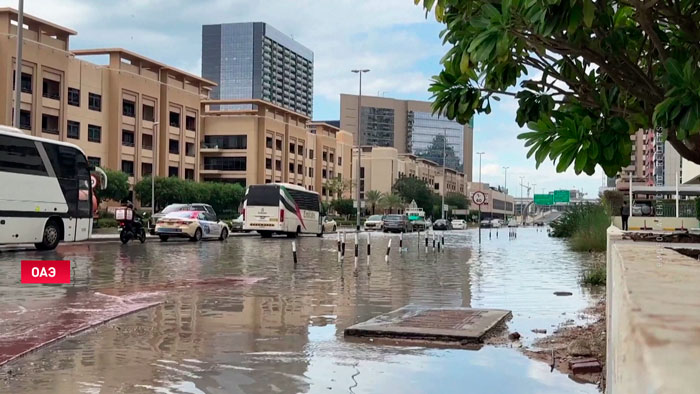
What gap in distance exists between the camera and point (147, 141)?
235 ft

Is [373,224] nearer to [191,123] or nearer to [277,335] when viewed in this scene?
[191,123]

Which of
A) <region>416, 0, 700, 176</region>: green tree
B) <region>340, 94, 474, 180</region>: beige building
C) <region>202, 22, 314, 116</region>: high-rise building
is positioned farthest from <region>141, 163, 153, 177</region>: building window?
<region>340, 94, 474, 180</region>: beige building

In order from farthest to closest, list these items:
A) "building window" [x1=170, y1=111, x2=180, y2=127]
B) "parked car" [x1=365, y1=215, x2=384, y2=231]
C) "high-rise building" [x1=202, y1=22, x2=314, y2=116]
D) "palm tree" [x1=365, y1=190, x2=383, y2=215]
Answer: "high-rise building" [x1=202, y1=22, x2=314, y2=116] → "palm tree" [x1=365, y1=190, x2=383, y2=215] → "building window" [x1=170, y1=111, x2=180, y2=127] → "parked car" [x1=365, y1=215, x2=384, y2=231]

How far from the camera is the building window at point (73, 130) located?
6003 cm

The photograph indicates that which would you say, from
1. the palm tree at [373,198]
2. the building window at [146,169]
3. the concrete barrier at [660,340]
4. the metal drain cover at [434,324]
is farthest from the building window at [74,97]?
the concrete barrier at [660,340]

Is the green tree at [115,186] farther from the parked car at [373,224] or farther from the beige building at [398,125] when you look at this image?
the beige building at [398,125]

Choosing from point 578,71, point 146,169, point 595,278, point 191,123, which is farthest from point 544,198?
point 578,71

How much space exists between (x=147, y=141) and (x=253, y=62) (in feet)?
306

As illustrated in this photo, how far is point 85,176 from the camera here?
24.9m

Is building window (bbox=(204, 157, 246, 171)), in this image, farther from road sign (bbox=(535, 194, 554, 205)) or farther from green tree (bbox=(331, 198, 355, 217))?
road sign (bbox=(535, 194, 554, 205))

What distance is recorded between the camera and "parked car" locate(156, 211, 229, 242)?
32.9 meters

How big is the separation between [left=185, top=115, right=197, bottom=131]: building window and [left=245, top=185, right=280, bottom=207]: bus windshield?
3900 centimetres

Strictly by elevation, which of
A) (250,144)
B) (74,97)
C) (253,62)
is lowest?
(250,144)

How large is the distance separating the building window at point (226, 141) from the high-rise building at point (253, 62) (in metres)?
70.3
